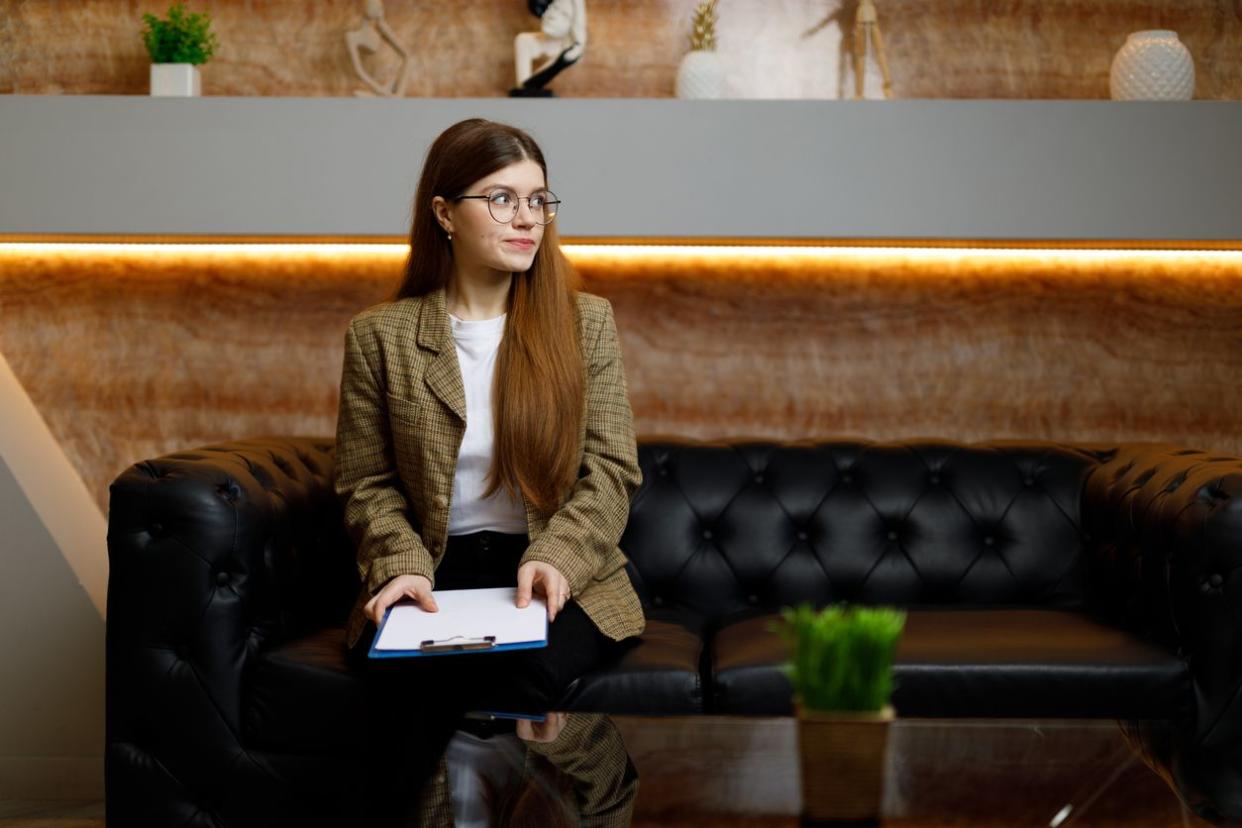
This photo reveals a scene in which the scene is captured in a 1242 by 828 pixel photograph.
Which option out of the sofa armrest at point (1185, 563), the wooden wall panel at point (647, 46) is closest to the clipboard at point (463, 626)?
the sofa armrest at point (1185, 563)

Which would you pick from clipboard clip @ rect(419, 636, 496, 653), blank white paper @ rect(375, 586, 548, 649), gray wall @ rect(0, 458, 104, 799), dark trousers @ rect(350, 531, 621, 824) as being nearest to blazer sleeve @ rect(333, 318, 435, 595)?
dark trousers @ rect(350, 531, 621, 824)

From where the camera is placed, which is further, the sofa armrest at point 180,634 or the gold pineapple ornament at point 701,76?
the gold pineapple ornament at point 701,76

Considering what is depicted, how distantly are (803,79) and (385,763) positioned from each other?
209 cm

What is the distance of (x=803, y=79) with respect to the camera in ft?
10.2

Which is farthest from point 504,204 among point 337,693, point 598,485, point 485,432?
point 337,693

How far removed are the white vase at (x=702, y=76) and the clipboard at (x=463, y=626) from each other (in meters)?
1.37

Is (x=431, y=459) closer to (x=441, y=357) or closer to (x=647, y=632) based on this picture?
(x=441, y=357)

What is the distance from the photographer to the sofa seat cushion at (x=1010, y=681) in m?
2.10

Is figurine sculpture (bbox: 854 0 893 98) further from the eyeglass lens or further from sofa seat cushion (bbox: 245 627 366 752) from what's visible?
sofa seat cushion (bbox: 245 627 366 752)

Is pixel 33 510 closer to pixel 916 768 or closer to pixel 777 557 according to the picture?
pixel 777 557

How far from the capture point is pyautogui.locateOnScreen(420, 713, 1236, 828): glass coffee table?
134cm

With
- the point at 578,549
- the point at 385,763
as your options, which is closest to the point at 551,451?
the point at 578,549

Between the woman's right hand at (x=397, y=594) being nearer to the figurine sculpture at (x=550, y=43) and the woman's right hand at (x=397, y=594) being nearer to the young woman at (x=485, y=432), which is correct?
the young woman at (x=485, y=432)

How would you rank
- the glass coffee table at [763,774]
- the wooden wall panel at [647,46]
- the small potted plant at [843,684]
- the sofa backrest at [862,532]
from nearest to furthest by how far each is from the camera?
the small potted plant at [843,684] < the glass coffee table at [763,774] < the sofa backrest at [862,532] < the wooden wall panel at [647,46]
